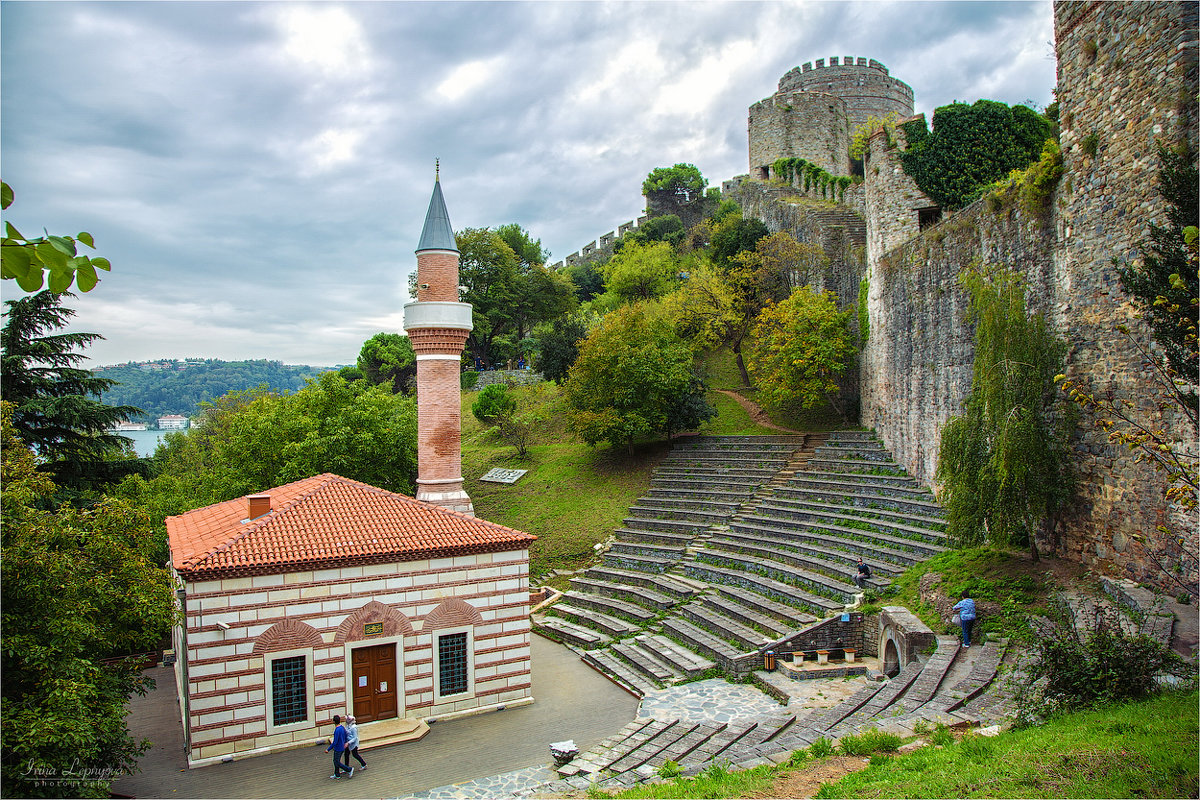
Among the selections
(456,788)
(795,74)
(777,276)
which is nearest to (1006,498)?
(456,788)

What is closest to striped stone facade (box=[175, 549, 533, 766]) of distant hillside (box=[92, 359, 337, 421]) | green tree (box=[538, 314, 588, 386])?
green tree (box=[538, 314, 588, 386])

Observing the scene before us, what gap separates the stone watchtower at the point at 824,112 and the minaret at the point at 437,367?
28.8m

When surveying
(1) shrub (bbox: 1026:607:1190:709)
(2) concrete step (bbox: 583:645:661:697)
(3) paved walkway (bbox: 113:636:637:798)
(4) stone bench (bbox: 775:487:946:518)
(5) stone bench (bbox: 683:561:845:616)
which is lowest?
(3) paved walkway (bbox: 113:636:637:798)

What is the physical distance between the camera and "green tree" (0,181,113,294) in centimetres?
242

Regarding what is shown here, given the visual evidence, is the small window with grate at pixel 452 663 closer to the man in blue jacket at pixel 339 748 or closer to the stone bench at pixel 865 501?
the man in blue jacket at pixel 339 748

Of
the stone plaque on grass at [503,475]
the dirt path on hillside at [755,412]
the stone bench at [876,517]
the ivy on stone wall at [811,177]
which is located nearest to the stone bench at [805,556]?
the stone bench at [876,517]

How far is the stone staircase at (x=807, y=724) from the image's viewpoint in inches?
376

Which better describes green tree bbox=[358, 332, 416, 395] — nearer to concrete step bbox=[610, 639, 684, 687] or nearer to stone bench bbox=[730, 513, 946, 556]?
stone bench bbox=[730, 513, 946, 556]

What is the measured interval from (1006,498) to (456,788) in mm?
10285

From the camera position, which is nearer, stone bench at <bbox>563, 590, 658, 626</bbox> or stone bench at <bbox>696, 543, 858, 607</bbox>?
stone bench at <bbox>696, 543, 858, 607</bbox>

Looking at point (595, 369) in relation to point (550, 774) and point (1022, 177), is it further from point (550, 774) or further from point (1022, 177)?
point (550, 774)

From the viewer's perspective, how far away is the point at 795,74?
43906 mm

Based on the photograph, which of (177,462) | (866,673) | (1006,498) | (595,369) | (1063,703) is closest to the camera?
(1063,703)

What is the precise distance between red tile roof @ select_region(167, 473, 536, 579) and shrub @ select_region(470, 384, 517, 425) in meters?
18.7
